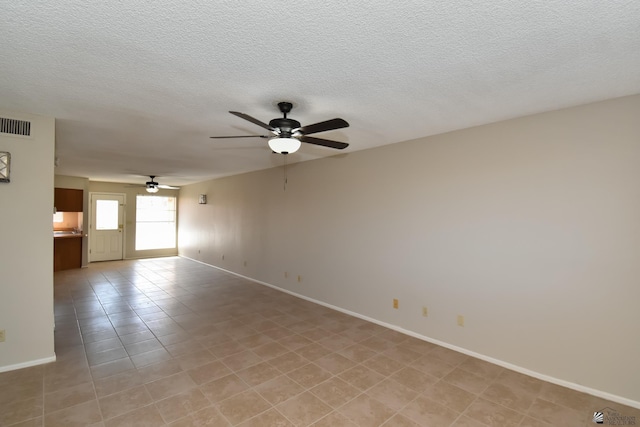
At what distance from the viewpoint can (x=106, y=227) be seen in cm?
905

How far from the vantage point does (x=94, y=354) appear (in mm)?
3186

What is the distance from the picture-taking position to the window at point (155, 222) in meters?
9.71

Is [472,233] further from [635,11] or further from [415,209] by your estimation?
[635,11]

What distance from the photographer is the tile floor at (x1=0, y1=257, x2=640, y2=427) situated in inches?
88.7

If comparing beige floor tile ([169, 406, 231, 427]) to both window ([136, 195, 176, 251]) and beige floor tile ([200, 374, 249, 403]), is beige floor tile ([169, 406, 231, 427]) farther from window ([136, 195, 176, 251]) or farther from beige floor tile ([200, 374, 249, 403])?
window ([136, 195, 176, 251])

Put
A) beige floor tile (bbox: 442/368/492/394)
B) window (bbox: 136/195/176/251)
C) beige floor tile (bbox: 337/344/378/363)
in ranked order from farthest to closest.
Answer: window (bbox: 136/195/176/251), beige floor tile (bbox: 337/344/378/363), beige floor tile (bbox: 442/368/492/394)

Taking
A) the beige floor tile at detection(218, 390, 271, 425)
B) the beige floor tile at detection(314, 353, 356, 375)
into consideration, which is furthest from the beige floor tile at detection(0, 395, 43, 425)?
the beige floor tile at detection(314, 353, 356, 375)

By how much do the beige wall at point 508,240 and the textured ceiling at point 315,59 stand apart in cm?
44

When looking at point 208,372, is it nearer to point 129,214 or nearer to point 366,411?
point 366,411

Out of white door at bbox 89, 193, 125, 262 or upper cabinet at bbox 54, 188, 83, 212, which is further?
white door at bbox 89, 193, 125, 262

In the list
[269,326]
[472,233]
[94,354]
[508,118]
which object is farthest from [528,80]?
[94,354]

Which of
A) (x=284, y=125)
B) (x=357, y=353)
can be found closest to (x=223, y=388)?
(x=357, y=353)

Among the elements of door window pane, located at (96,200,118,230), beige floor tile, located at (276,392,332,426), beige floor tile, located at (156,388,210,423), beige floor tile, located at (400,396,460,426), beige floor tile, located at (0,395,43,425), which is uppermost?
door window pane, located at (96,200,118,230)

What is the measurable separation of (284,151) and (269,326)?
261 centimetres
